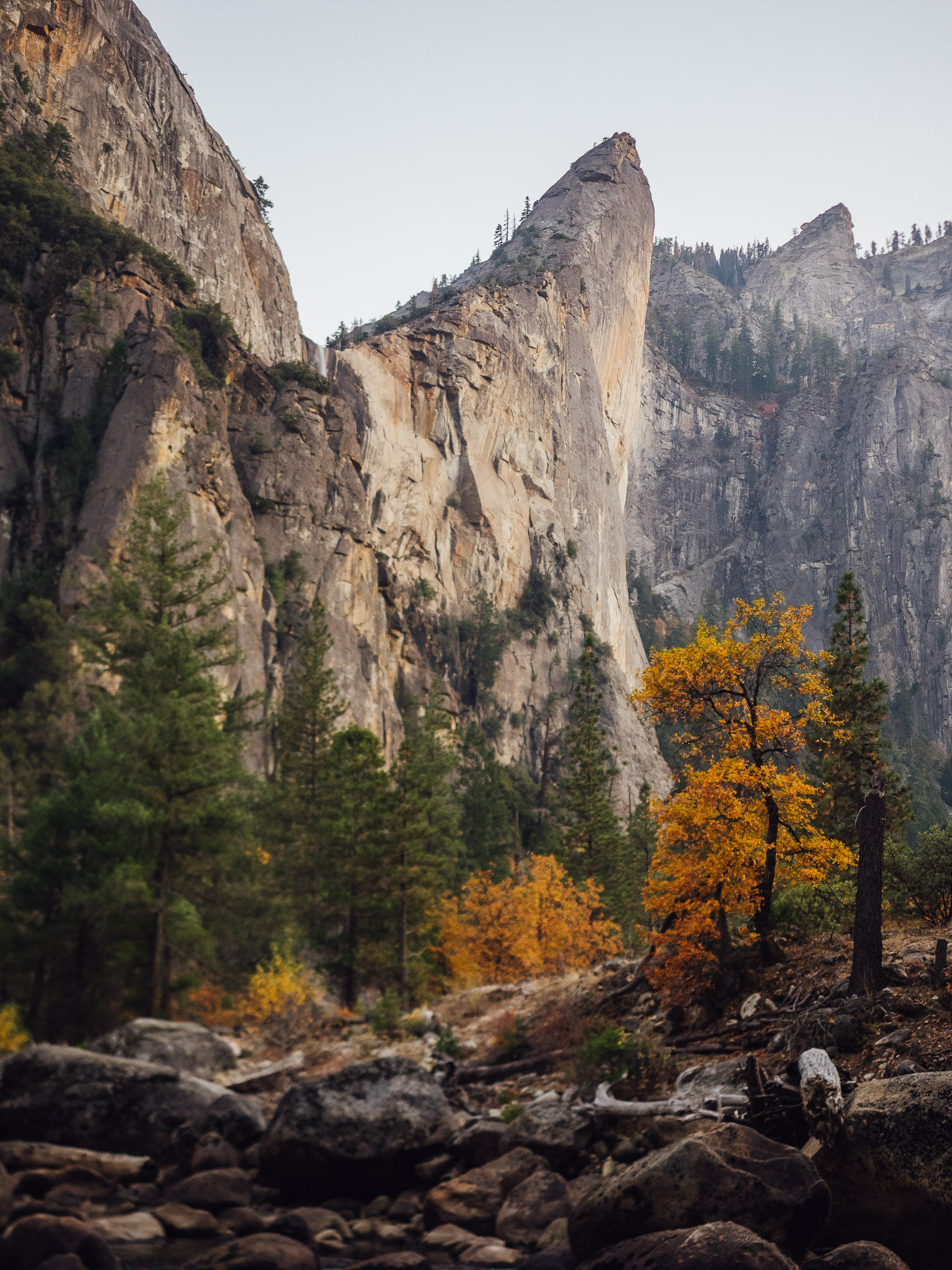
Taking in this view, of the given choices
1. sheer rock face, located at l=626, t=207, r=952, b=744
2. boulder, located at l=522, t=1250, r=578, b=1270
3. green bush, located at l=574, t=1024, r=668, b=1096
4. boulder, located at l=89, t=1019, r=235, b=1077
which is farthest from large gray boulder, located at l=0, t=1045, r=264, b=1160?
sheer rock face, located at l=626, t=207, r=952, b=744

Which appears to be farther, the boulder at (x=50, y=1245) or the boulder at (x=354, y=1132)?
the boulder at (x=354, y=1132)

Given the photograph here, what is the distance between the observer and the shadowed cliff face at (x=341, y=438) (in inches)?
2020

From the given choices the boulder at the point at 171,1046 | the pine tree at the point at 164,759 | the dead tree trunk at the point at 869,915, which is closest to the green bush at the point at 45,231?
the pine tree at the point at 164,759

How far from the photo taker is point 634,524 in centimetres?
15150

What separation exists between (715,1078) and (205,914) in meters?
11.9

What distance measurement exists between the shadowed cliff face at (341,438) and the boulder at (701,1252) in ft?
83.7

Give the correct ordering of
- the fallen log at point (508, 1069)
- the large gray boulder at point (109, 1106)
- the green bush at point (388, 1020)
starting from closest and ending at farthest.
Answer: the large gray boulder at point (109, 1106), the fallen log at point (508, 1069), the green bush at point (388, 1020)

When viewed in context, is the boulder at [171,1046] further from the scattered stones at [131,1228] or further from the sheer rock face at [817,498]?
the sheer rock face at [817,498]

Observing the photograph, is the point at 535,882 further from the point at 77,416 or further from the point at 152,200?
the point at 152,200

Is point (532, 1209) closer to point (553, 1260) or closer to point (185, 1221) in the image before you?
point (553, 1260)

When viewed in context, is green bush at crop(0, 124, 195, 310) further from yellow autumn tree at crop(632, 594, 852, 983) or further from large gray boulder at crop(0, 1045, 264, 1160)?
yellow autumn tree at crop(632, 594, 852, 983)

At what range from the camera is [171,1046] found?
56.2 ft

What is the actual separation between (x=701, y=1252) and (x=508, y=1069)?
35.5 ft

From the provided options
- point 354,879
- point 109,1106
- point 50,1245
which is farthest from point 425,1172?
point 354,879
